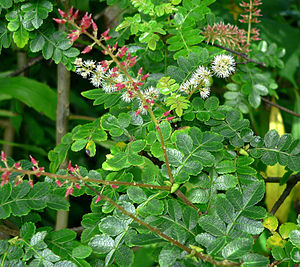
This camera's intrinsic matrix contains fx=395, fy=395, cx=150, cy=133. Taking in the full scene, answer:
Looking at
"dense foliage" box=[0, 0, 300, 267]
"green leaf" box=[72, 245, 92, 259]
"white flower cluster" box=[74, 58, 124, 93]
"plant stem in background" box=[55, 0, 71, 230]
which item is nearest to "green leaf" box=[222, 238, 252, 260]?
"dense foliage" box=[0, 0, 300, 267]

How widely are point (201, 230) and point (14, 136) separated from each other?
3.53ft

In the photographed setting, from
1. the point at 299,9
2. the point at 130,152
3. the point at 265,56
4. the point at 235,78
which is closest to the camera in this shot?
the point at 130,152

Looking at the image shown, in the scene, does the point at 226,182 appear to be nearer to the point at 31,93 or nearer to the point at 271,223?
the point at 271,223

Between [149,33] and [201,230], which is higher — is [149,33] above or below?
above

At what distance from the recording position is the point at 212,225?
23.5 inches

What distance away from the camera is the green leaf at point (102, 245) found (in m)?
0.61

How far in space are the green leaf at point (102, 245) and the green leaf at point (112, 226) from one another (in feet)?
0.04

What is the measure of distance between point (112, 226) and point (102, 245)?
3cm

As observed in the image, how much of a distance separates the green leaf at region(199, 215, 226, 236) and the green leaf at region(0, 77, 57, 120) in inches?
28.7

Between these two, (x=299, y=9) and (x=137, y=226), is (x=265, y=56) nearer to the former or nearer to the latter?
(x=137, y=226)

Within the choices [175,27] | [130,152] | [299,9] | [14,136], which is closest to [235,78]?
[175,27]

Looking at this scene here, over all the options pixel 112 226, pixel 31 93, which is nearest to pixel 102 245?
pixel 112 226

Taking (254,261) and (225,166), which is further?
(225,166)

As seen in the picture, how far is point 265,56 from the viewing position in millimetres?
1145
